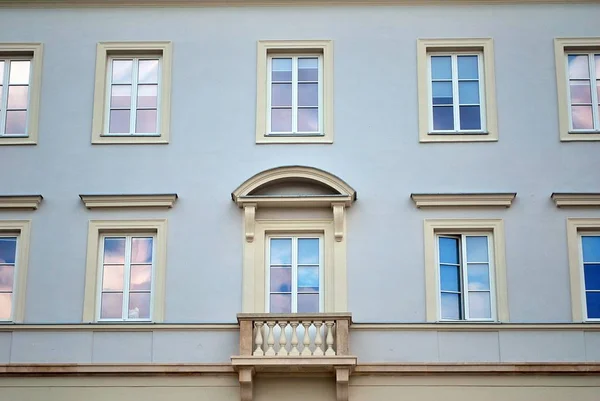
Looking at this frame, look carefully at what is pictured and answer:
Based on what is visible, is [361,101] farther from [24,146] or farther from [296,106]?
[24,146]

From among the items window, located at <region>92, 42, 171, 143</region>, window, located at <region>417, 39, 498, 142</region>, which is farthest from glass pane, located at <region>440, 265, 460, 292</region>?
window, located at <region>92, 42, 171, 143</region>

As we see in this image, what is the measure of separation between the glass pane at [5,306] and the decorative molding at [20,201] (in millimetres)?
1661

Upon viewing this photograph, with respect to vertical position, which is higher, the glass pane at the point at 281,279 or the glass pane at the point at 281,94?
the glass pane at the point at 281,94

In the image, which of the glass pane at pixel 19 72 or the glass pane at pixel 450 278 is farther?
the glass pane at pixel 19 72

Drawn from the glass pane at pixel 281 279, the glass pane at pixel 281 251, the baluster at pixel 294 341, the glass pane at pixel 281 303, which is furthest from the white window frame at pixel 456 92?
the baluster at pixel 294 341

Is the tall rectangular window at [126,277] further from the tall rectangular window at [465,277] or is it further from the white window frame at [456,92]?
Answer: the white window frame at [456,92]

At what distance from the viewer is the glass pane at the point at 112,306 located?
21422 millimetres

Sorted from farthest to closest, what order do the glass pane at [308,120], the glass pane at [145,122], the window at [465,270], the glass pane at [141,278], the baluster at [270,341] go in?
1. the glass pane at [145,122]
2. the glass pane at [308,120]
3. the glass pane at [141,278]
4. the window at [465,270]
5. the baluster at [270,341]

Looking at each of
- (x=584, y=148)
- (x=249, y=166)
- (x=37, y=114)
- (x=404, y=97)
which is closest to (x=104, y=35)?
(x=37, y=114)

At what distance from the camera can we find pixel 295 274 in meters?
21.4

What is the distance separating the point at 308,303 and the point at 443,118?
14.6 ft

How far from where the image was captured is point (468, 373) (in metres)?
20.5

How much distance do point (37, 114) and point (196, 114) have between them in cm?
309

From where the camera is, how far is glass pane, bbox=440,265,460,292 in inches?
840
